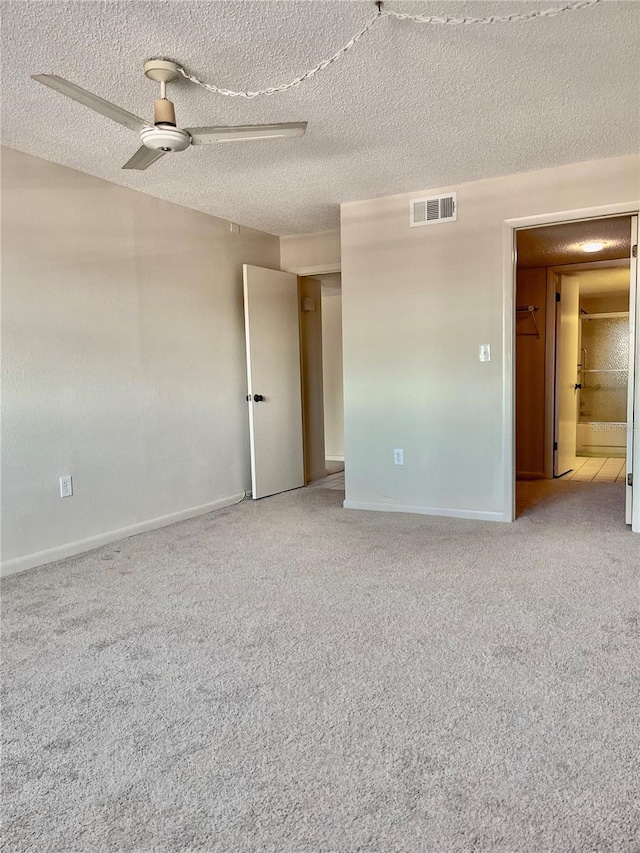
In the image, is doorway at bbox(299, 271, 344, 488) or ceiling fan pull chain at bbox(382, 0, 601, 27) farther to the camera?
doorway at bbox(299, 271, 344, 488)

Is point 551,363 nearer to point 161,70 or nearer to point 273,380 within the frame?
point 273,380

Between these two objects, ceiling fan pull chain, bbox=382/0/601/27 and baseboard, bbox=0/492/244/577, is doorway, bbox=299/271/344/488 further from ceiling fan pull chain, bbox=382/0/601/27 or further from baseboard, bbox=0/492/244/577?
ceiling fan pull chain, bbox=382/0/601/27

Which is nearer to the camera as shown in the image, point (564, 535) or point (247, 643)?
point (247, 643)

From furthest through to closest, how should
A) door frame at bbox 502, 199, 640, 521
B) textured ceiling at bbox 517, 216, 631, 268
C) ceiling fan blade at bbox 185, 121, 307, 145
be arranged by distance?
textured ceiling at bbox 517, 216, 631, 268 → door frame at bbox 502, 199, 640, 521 → ceiling fan blade at bbox 185, 121, 307, 145

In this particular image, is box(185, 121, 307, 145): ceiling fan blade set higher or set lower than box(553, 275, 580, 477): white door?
higher

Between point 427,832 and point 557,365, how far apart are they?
5.31 metres

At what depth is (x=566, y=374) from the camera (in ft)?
20.1

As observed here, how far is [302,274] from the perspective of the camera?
5.38 metres

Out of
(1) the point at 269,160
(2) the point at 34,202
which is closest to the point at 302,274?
(1) the point at 269,160

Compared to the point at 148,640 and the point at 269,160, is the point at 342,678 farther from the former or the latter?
the point at 269,160

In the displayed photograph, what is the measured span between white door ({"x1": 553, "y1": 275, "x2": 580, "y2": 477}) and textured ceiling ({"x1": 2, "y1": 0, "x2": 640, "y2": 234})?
2.69 meters

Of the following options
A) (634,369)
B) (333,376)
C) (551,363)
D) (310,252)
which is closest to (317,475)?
(333,376)

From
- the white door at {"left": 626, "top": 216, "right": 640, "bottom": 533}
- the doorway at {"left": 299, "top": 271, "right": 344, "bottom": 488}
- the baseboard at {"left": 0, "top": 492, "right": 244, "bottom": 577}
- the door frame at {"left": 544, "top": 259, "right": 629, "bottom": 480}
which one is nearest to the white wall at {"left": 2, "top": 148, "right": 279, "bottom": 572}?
the baseboard at {"left": 0, "top": 492, "right": 244, "bottom": 577}

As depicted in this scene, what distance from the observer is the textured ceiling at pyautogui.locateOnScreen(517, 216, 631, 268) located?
14.4 feet
